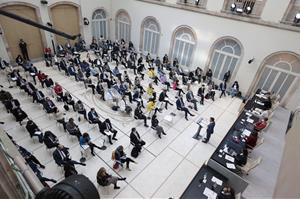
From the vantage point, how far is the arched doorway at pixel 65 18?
645 inches

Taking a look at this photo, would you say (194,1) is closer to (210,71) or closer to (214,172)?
(210,71)

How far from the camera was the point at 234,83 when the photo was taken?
14.3m

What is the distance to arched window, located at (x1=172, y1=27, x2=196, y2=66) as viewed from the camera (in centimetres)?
1584

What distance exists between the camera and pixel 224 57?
574 inches

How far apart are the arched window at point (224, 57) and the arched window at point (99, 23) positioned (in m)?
12.1

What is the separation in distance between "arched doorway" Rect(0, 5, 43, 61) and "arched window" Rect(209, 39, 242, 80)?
14749 millimetres

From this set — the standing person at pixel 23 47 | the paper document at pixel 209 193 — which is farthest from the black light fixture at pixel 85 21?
the paper document at pixel 209 193

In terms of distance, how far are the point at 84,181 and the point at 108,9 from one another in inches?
839

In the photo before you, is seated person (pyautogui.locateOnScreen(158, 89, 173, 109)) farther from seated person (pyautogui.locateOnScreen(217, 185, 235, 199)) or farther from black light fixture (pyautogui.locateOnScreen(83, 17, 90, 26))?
black light fixture (pyautogui.locateOnScreen(83, 17, 90, 26))

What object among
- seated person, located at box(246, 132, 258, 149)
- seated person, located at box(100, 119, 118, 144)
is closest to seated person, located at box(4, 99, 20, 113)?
seated person, located at box(100, 119, 118, 144)

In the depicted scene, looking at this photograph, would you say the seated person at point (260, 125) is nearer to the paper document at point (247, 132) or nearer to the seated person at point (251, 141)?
the paper document at point (247, 132)

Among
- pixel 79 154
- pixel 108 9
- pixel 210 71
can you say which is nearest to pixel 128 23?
pixel 108 9

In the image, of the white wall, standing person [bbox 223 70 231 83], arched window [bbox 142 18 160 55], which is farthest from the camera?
arched window [bbox 142 18 160 55]

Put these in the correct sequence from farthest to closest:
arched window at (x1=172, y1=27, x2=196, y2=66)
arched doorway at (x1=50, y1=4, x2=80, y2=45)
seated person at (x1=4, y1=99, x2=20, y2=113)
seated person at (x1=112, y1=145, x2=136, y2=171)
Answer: arched doorway at (x1=50, y1=4, x2=80, y2=45) → arched window at (x1=172, y1=27, x2=196, y2=66) → seated person at (x1=4, y1=99, x2=20, y2=113) → seated person at (x1=112, y1=145, x2=136, y2=171)
